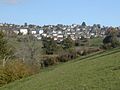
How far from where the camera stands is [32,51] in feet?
257

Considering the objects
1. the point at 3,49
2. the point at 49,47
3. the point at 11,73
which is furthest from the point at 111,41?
the point at 11,73

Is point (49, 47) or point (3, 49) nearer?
point (3, 49)

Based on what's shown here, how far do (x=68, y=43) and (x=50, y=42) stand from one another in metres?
4.87

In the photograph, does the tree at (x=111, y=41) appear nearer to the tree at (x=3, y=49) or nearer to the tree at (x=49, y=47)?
the tree at (x=49, y=47)

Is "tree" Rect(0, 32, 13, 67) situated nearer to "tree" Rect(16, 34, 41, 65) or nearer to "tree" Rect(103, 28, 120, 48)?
"tree" Rect(16, 34, 41, 65)

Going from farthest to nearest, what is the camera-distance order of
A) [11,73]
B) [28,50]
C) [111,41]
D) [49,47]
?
[49,47]
[111,41]
[28,50]
[11,73]

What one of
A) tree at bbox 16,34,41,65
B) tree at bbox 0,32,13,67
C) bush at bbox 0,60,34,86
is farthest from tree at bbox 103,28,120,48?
bush at bbox 0,60,34,86

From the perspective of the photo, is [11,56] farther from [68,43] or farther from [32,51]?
[68,43]

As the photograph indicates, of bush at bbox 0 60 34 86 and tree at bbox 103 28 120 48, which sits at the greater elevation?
tree at bbox 103 28 120 48

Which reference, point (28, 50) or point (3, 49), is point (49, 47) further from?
point (3, 49)

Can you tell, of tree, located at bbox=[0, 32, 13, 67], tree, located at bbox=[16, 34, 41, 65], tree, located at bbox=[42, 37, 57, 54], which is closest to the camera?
tree, located at bbox=[0, 32, 13, 67]

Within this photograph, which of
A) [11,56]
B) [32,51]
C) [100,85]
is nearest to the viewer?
[100,85]

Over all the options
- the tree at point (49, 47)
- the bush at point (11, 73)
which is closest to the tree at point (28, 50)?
the tree at point (49, 47)

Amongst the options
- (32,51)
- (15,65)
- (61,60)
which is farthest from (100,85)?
(32,51)
